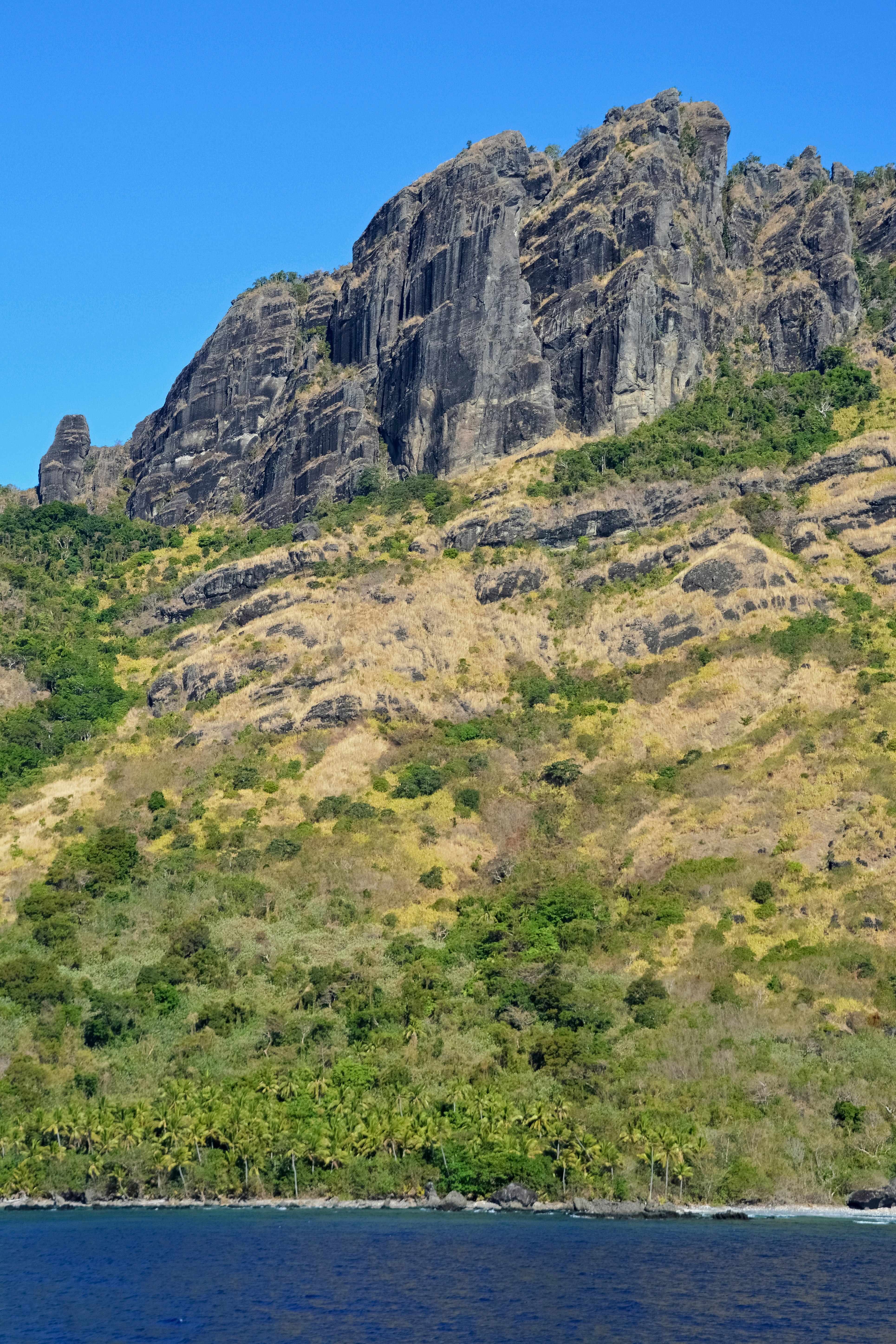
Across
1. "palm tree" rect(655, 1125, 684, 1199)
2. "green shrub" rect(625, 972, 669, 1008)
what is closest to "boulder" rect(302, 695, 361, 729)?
"green shrub" rect(625, 972, 669, 1008)

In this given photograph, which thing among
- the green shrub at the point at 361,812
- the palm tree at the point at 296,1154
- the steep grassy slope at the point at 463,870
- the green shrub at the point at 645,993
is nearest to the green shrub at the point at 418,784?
the steep grassy slope at the point at 463,870

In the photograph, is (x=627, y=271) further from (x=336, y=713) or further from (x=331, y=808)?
(x=331, y=808)

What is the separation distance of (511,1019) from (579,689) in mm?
46672

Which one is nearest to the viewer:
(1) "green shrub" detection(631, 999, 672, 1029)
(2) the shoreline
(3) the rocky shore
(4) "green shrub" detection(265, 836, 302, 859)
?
(2) the shoreline

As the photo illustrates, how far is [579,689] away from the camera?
133 meters

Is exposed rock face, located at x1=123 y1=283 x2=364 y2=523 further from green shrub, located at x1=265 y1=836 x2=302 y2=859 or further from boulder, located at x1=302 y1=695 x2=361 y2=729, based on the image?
green shrub, located at x1=265 y1=836 x2=302 y2=859

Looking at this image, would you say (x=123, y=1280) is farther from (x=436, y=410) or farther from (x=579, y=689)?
(x=436, y=410)

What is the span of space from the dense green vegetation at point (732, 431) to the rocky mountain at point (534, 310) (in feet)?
10.7

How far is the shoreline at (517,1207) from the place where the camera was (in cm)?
7469

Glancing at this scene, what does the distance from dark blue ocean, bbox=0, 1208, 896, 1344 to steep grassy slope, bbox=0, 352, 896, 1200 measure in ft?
19.1

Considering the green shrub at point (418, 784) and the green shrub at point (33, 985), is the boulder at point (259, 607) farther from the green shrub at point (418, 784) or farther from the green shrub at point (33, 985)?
the green shrub at point (33, 985)

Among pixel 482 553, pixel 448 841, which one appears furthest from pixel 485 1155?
pixel 482 553

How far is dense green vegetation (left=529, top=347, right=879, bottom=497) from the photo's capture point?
151375 mm

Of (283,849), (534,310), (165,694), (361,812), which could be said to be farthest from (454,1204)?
(534,310)
